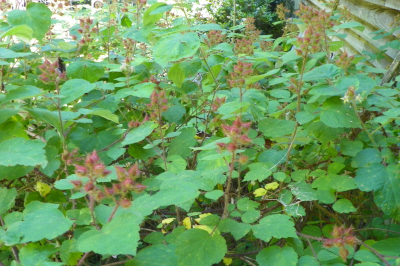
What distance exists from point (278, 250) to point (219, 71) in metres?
1.05

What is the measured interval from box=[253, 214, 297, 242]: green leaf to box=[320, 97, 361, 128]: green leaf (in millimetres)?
396

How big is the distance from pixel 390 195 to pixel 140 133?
2.96 feet

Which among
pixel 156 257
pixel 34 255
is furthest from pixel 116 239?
pixel 34 255

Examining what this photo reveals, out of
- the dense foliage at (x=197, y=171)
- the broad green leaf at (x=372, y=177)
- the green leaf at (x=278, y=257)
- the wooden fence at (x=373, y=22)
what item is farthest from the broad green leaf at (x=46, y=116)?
the wooden fence at (x=373, y=22)

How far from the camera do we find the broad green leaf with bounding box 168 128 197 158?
1.56 metres

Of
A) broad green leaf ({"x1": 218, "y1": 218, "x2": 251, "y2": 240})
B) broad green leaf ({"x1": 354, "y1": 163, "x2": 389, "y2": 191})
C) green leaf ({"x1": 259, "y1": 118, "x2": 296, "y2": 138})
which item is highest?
green leaf ({"x1": 259, "y1": 118, "x2": 296, "y2": 138})

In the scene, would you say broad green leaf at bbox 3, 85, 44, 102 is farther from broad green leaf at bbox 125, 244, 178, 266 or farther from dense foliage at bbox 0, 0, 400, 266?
broad green leaf at bbox 125, 244, 178, 266

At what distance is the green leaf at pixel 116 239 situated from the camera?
2.49 ft

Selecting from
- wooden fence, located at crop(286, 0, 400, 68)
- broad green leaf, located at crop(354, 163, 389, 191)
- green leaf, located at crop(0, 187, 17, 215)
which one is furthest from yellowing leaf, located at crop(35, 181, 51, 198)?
wooden fence, located at crop(286, 0, 400, 68)

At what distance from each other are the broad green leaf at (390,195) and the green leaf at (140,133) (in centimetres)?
81

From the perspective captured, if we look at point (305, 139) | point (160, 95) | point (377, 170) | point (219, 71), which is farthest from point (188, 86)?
point (377, 170)

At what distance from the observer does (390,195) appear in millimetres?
1228

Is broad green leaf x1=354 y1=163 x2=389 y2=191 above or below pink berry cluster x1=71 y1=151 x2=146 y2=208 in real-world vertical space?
below

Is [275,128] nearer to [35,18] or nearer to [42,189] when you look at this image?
[42,189]
